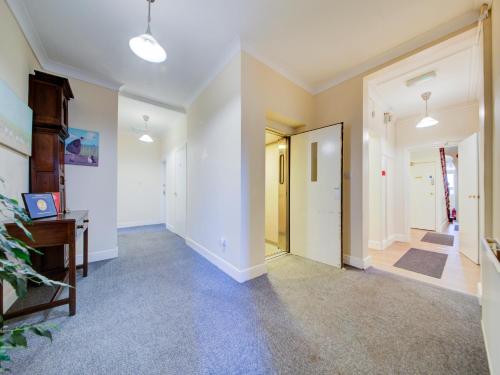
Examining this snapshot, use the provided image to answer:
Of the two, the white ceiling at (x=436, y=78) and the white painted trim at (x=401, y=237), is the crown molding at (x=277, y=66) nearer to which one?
the white ceiling at (x=436, y=78)

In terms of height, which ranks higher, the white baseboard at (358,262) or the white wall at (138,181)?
the white wall at (138,181)

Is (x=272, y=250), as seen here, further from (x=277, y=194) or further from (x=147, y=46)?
(x=147, y=46)

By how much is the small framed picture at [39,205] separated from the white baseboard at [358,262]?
3.55 metres

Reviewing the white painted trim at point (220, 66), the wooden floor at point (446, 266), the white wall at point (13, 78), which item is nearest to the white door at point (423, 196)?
the wooden floor at point (446, 266)

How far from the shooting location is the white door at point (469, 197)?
290 centimetres

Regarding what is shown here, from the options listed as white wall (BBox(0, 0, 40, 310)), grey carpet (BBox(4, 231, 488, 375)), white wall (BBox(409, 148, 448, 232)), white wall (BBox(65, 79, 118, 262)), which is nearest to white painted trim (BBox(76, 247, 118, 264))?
white wall (BBox(65, 79, 118, 262))

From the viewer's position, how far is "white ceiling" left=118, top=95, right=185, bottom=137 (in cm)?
375

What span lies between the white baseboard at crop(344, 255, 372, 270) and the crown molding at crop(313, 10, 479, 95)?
2628 mm

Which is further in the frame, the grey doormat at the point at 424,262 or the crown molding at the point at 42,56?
the grey doormat at the point at 424,262

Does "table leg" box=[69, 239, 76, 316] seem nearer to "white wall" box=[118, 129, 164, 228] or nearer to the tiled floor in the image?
the tiled floor

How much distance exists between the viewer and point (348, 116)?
2.83 meters

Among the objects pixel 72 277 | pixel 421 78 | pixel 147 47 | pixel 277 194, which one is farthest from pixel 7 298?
pixel 421 78

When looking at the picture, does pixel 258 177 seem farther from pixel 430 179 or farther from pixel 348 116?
pixel 430 179

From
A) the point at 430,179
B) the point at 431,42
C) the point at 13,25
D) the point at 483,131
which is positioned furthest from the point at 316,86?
the point at 430,179
